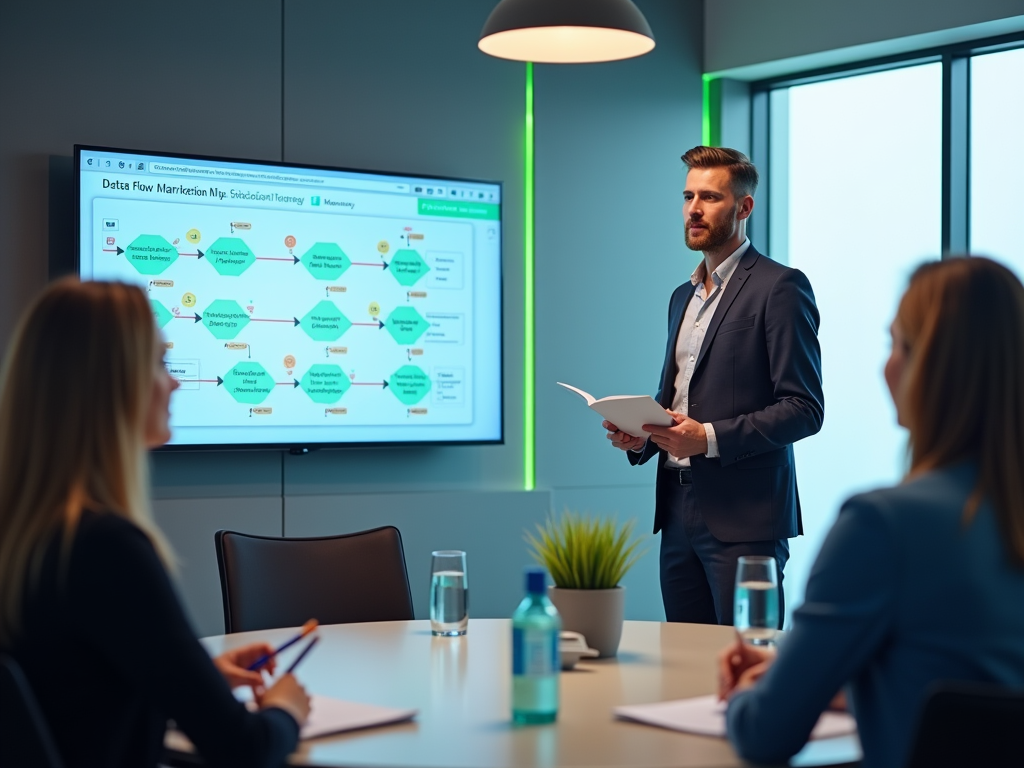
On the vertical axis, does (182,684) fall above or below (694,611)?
above

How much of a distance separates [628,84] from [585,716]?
3.97m

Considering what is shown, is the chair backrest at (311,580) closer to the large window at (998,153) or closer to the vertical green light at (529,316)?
the vertical green light at (529,316)

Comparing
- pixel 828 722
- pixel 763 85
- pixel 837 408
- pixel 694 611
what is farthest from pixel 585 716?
pixel 763 85

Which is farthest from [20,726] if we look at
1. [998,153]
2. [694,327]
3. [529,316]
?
[998,153]

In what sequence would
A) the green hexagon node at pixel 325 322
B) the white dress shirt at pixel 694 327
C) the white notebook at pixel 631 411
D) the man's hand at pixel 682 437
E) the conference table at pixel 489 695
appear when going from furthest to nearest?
the green hexagon node at pixel 325 322 < the white dress shirt at pixel 694 327 < the man's hand at pixel 682 437 < the white notebook at pixel 631 411 < the conference table at pixel 489 695

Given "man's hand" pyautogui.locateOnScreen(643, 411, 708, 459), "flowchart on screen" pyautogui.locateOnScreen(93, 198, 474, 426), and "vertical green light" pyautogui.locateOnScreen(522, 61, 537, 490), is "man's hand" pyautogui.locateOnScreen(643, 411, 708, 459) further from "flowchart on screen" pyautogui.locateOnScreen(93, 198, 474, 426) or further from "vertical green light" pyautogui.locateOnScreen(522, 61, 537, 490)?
"vertical green light" pyautogui.locateOnScreen(522, 61, 537, 490)

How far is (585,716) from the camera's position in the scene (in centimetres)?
180

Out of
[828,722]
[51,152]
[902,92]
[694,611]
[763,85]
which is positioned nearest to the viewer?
[828,722]

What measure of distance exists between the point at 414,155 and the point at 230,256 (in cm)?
93

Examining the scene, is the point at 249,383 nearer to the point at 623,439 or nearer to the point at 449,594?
the point at 623,439

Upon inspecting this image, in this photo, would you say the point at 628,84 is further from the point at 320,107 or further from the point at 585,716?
the point at 585,716

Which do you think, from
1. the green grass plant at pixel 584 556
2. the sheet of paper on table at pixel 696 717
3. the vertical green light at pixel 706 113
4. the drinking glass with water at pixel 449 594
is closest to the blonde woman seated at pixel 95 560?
the sheet of paper on table at pixel 696 717

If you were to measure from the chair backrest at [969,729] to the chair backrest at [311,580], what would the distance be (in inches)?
75.3

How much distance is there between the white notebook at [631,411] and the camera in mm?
3090
